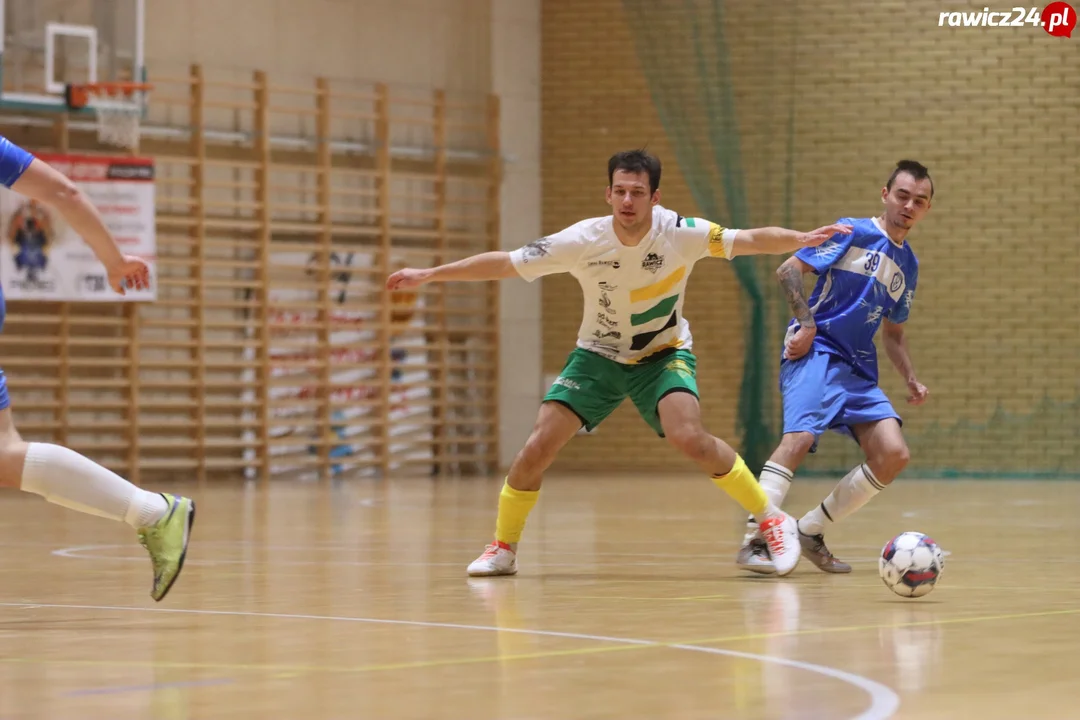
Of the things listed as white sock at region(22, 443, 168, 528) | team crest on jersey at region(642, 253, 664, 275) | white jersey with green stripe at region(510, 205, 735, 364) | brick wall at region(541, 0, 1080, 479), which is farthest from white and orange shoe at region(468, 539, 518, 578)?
brick wall at region(541, 0, 1080, 479)

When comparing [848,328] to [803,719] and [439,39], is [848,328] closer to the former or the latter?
[803,719]

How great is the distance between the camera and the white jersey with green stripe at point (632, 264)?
6664mm

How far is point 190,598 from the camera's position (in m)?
5.82

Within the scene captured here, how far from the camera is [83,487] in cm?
510

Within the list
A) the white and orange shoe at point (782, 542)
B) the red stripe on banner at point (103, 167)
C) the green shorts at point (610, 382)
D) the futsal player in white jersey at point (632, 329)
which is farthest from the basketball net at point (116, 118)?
the white and orange shoe at point (782, 542)

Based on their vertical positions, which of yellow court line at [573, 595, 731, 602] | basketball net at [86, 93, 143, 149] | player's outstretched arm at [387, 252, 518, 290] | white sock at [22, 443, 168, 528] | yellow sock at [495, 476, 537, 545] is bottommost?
yellow court line at [573, 595, 731, 602]

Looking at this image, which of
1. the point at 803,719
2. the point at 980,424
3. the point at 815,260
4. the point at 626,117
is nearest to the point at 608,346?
the point at 815,260

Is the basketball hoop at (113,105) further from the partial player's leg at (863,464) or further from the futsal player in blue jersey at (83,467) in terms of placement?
the futsal player in blue jersey at (83,467)

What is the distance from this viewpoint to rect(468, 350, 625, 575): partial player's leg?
673cm

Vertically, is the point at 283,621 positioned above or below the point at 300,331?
below

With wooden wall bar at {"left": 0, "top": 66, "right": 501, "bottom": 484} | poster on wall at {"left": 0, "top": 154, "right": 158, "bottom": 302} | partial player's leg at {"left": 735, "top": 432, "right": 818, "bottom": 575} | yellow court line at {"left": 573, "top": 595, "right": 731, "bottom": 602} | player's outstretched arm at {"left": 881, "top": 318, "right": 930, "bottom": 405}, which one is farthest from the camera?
wooden wall bar at {"left": 0, "top": 66, "right": 501, "bottom": 484}

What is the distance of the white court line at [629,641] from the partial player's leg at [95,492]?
25 centimetres

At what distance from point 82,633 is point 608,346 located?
9.04 feet

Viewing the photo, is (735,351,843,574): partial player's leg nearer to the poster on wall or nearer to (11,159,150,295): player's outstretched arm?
(11,159,150,295): player's outstretched arm
